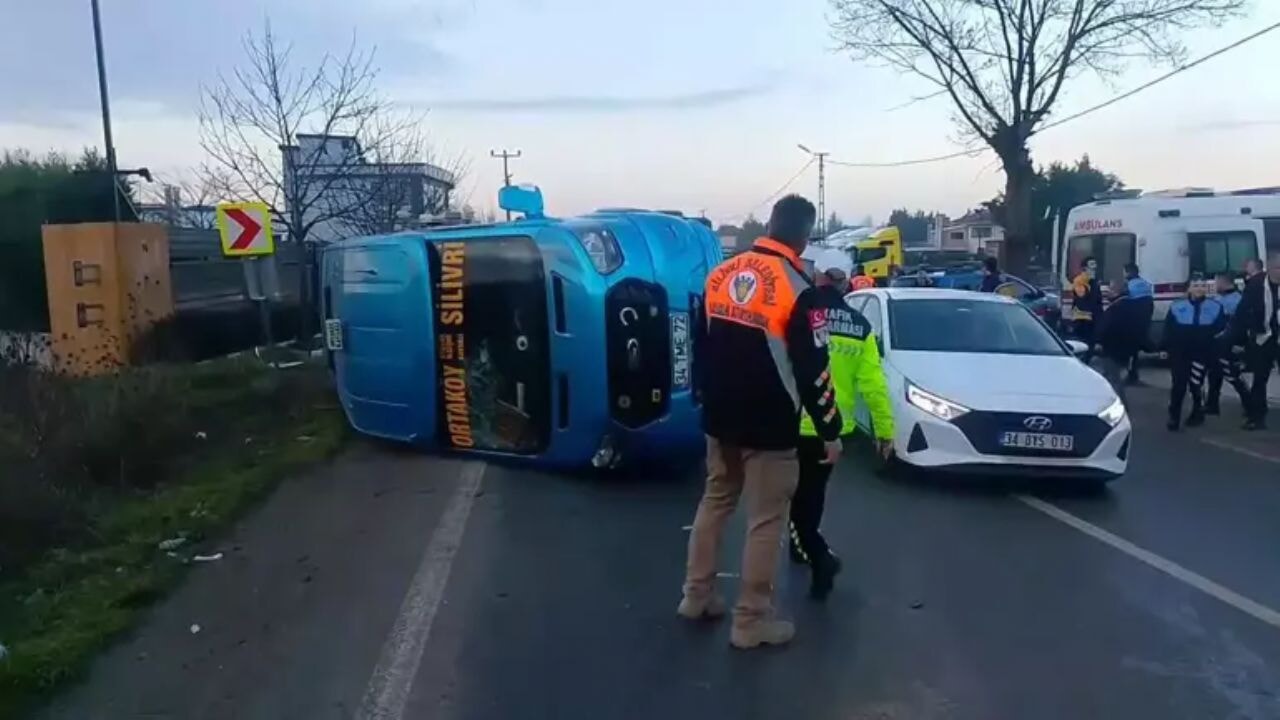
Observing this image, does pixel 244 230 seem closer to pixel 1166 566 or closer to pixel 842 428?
pixel 842 428

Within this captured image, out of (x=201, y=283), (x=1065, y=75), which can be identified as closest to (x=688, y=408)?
(x=201, y=283)

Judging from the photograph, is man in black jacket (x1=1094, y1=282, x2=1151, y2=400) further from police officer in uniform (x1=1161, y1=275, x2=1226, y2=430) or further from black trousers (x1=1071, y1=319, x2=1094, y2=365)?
black trousers (x1=1071, y1=319, x2=1094, y2=365)

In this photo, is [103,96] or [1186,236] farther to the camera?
[1186,236]

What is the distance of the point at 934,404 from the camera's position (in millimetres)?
9164

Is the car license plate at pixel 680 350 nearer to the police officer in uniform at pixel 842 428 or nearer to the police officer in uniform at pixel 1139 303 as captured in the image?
the police officer in uniform at pixel 842 428

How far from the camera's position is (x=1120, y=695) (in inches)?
195

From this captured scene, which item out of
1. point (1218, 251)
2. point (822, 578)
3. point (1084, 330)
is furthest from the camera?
point (1218, 251)

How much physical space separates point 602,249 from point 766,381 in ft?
13.0

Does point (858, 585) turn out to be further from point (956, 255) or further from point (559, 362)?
point (956, 255)

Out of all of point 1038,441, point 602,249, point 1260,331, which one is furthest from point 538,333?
point 1260,331

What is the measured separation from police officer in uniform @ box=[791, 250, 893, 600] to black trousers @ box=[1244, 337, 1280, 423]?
7913 millimetres

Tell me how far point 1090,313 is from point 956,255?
5723 cm

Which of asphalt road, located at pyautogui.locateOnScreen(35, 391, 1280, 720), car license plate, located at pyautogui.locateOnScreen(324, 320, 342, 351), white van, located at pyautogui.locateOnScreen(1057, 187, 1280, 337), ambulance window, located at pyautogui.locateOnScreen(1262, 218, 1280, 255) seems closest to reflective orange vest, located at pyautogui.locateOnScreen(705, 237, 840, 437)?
asphalt road, located at pyautogui.locateOnScreen(35, 391, 1280, 720)

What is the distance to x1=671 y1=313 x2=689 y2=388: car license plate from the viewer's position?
9.32 meters
